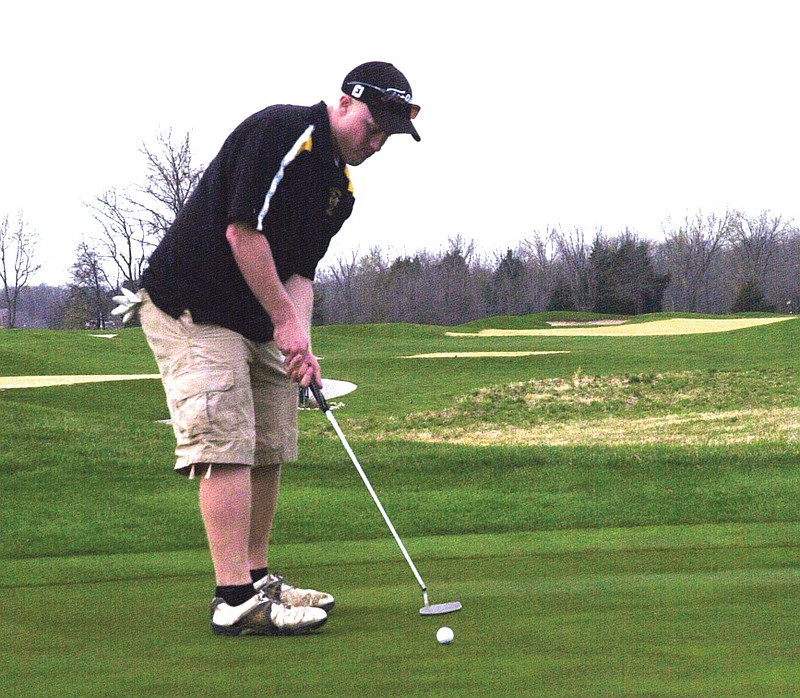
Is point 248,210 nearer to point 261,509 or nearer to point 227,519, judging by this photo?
point 227,519

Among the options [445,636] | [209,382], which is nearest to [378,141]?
[209,382]

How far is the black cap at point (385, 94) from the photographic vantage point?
3.52m

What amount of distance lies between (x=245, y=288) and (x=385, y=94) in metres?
0.75

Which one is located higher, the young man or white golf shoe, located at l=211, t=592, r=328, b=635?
the young man

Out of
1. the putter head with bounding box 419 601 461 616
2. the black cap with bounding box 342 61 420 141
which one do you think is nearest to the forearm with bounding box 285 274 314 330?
the black cap with bounding box 342 61 420 141

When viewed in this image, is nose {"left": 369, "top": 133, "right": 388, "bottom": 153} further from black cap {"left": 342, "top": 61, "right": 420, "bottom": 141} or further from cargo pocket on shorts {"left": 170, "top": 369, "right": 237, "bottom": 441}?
cargo pocket on shorts {"left": 170, "top": 369, "right": 237, "bottom": 441}

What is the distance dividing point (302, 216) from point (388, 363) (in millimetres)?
22536

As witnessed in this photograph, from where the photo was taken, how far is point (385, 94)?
3518 millimetres

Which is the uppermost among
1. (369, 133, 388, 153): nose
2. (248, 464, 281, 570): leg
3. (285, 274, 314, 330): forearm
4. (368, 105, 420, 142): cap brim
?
(368, 105, 420, 142): cap brim

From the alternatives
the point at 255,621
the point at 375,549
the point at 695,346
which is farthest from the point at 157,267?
the point at 695,346

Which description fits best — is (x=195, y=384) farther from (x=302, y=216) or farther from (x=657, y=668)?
(x=657, y=668)

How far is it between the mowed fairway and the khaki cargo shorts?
0.51 meters

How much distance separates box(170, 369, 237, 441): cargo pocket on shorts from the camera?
345 cm

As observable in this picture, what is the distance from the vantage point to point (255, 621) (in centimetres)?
325
